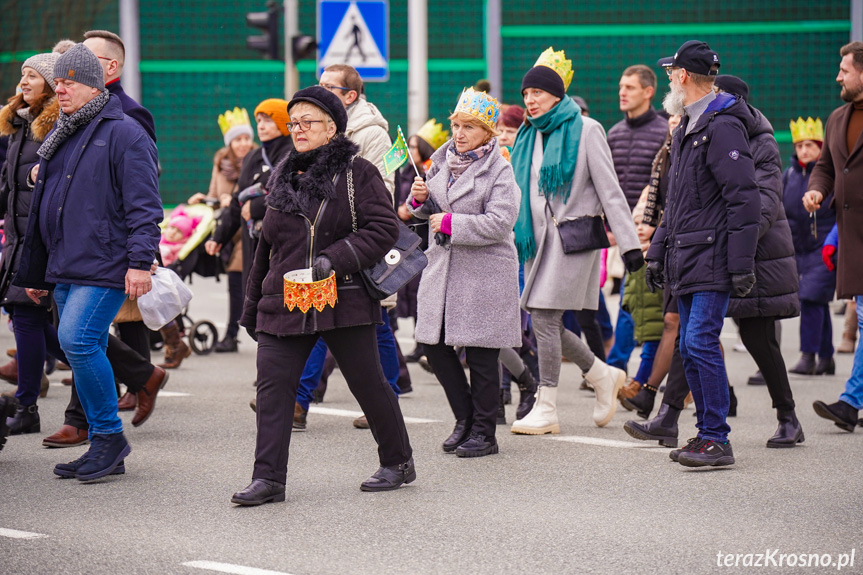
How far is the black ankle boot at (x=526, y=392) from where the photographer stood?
8.16 meters

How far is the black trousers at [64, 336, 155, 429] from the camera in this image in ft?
24.0

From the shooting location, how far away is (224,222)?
1057 cm

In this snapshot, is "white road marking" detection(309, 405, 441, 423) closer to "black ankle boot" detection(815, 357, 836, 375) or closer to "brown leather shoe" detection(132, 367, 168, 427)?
"brown leather shoe" detection(132, 367, 168, 427)

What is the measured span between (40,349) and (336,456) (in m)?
1.91

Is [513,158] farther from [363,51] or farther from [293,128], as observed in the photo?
[363,51]

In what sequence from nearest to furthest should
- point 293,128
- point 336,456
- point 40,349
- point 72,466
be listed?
point 293,128 < point 72,466 < point 336,456 < point 40,349

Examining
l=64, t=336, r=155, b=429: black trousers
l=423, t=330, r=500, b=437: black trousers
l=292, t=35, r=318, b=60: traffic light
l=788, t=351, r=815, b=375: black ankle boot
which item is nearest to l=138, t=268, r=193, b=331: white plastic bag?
l=64, t=336, r=155, b=429: black trousers

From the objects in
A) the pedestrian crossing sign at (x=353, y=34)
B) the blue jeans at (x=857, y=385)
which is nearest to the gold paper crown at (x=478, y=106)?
the blue jeans at (x=857, y=385)

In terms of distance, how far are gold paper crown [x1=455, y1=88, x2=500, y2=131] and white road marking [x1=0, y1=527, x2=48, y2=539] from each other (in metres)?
3.02

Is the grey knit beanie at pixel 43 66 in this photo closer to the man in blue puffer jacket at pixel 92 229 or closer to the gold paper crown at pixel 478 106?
the man in blue puffer jacket at pixel 92 229

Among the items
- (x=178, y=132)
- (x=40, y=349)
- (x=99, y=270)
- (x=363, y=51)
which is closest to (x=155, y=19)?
(x=178, y=132)

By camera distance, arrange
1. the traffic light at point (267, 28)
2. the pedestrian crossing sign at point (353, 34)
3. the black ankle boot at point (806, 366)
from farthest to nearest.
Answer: the traffic light at point (267, 28), the pedestrian crossing sign at point (353, 34), the black ankle boot at point (806, 366)

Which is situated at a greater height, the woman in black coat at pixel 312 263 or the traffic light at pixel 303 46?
the traffic light at pixel 303 46

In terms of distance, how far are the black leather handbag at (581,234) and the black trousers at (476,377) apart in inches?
35.0
